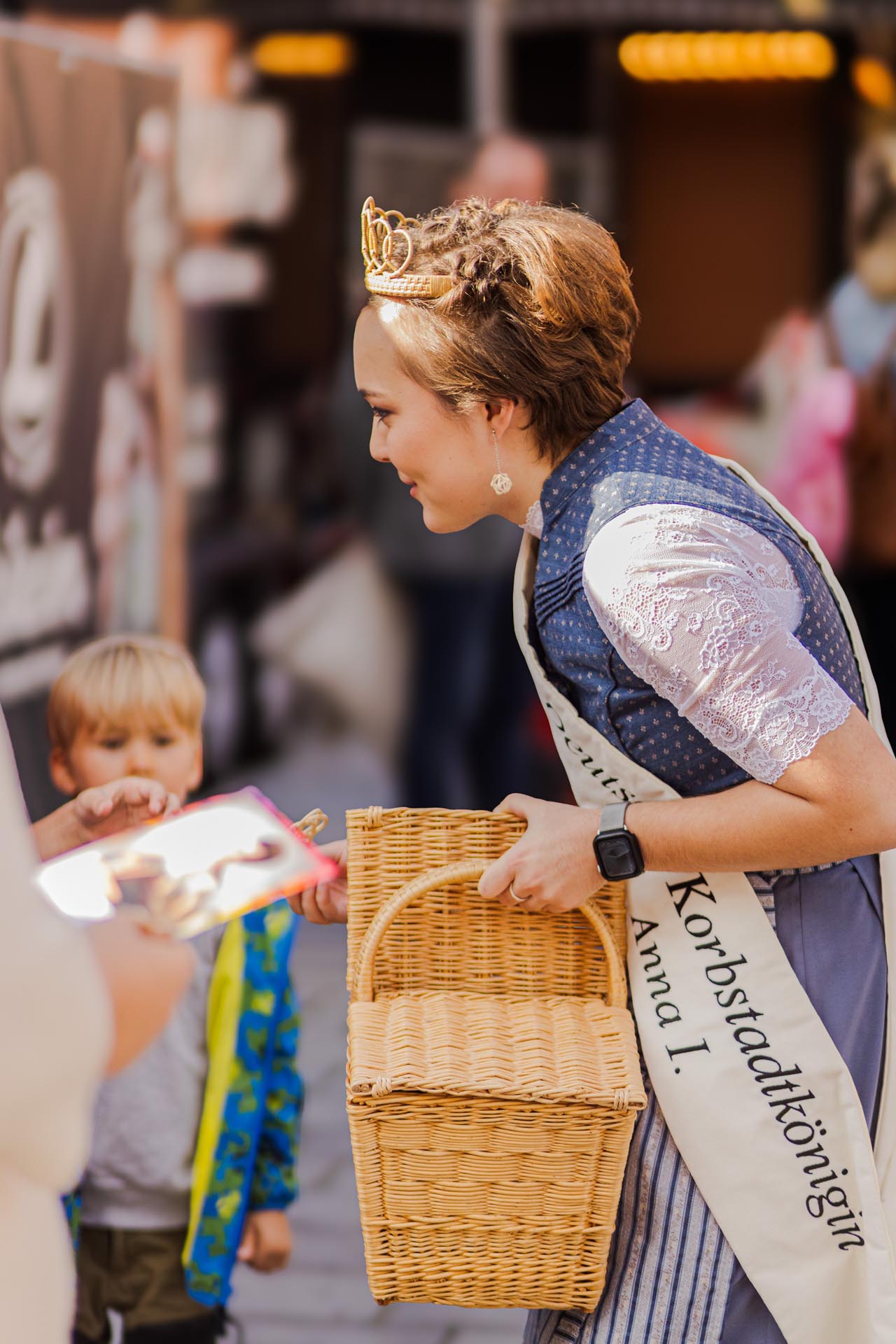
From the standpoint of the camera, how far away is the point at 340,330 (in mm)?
7746

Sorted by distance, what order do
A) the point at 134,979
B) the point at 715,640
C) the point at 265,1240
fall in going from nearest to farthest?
the point at 134,979, the point at 715,640, the point at 265,1240

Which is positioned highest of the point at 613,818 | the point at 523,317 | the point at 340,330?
the point at 523,317

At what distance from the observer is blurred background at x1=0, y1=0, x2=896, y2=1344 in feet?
11.3

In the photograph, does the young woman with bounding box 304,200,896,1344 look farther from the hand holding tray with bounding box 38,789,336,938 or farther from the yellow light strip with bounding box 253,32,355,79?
the yellow light strip with bounding box 253,32,355,79

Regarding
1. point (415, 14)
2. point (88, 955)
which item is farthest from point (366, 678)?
point (88, 955)

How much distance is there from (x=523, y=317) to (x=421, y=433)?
18 centimetres

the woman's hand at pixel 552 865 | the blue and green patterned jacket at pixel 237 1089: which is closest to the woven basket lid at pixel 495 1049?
the woman's hand at pixel 552 865

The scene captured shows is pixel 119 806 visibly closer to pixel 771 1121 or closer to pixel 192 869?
pixel 192 869

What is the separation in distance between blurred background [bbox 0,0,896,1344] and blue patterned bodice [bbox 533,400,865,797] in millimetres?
1368

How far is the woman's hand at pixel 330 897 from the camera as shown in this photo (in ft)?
7.27

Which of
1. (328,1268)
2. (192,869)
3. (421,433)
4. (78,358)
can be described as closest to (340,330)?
(78,358)

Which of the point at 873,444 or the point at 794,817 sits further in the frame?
the point at 873,444

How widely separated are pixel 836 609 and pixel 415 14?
589 centimetres

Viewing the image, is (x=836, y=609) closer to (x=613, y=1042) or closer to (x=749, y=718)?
(x=749, y=718)
